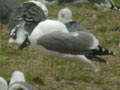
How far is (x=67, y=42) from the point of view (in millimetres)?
7133

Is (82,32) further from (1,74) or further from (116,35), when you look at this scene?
(116,35)

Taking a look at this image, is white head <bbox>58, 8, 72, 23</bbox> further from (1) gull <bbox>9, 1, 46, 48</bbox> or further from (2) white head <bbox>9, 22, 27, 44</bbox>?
(2) white head <bbox>9, 22, 27, 44</bbox>

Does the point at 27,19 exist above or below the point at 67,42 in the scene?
below

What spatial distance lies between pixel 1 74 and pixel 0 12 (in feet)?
11.4

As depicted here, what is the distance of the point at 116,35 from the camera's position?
32.8 feet

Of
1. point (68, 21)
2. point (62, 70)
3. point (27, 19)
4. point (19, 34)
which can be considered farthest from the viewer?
point (19, 34)

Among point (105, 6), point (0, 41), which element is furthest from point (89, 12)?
point (0, 41)

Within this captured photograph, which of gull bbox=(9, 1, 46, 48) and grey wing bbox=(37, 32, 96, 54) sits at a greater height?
grey wing bbox=(37, 32, 96, 54)

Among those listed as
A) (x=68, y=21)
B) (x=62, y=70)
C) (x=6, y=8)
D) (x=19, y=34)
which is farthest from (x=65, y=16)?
(x=6, y=8)

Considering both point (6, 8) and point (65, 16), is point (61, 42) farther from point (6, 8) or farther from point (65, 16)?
point (6, 8)

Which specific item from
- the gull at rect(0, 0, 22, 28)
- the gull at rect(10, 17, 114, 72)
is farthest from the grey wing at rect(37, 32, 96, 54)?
the gull at rect(0, 0, 22, 28)

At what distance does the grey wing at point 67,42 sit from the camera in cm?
706

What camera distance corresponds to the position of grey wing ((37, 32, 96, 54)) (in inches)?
278

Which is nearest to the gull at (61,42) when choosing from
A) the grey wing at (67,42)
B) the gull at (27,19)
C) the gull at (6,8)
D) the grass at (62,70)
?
the grey wing at (67,42)
